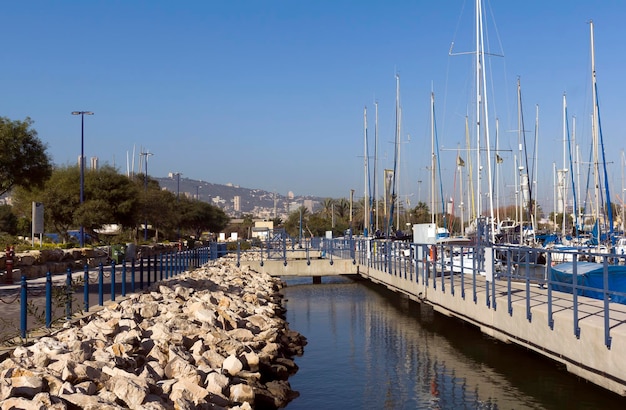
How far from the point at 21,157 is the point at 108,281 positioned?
6518 mm

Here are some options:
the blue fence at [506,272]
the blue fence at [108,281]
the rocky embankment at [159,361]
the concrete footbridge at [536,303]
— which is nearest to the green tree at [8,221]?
the blue fence at [108,281]

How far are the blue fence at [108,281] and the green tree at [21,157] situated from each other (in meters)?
4.13

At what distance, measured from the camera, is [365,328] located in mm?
21969

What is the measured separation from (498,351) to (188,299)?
330 inches

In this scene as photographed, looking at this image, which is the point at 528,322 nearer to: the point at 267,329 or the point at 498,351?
the point at 498,351

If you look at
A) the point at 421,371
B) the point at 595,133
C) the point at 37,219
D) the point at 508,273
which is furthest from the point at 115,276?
the point at 595,133

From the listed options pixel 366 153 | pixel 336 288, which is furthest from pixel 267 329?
pixel 366 153

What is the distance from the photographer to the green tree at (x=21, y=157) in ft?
94.9

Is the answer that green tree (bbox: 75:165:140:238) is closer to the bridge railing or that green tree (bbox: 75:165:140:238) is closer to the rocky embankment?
the bridge railing

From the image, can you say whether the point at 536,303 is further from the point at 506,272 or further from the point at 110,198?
the point at 110,198

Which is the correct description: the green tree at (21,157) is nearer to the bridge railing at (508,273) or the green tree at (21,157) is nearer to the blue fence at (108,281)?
the blue fence at (108,281)

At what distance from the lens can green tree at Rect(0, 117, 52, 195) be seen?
1139 inches

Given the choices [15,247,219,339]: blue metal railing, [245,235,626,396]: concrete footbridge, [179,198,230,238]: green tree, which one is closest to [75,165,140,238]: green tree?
[15,247,219,339]: blue metal railing

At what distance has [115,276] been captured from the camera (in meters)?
25.8
